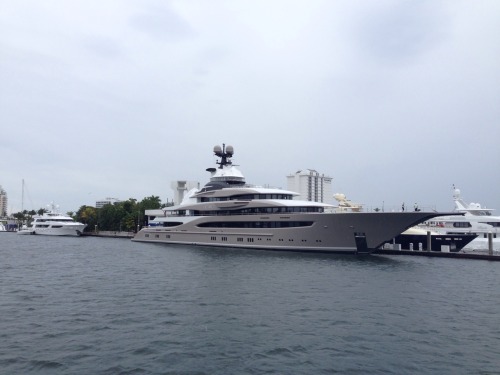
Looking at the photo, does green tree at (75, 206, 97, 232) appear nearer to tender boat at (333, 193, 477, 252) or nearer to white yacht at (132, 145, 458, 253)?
white yacht at (132, 145, 458, 253)

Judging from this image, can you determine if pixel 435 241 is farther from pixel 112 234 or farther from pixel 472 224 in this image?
pixel 112 234

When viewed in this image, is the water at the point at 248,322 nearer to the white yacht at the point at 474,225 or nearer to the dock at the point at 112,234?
the white yacht at the point at 474,225

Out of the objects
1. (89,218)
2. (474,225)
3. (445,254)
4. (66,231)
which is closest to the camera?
(445,254)

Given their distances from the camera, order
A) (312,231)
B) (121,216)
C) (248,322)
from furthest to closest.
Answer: (121,216) < (312,231) < (248,322)

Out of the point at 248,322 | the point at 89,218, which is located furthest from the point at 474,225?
the point at 89,218

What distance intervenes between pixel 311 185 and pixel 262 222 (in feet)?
368

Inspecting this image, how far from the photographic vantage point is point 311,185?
160000 mm

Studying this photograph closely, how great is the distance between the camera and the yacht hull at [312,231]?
1663 inches

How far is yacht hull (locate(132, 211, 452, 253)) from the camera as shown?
1663 inches

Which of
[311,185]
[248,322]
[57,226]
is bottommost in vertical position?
[248,322]

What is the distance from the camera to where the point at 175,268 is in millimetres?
34375

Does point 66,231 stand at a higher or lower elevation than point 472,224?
lower

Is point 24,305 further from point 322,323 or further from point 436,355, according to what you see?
point 436,355

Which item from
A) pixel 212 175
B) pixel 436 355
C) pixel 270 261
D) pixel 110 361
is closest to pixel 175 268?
pixel 270 261
